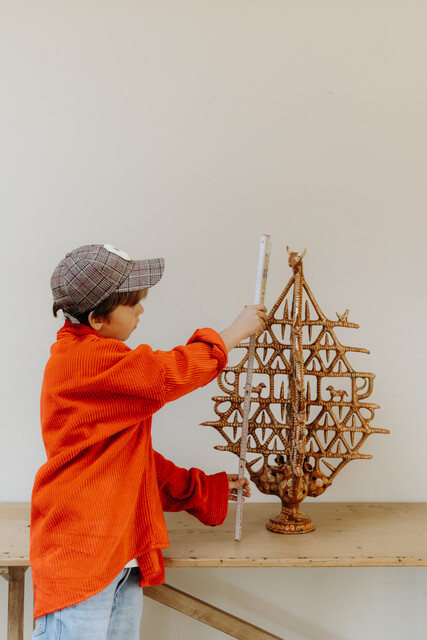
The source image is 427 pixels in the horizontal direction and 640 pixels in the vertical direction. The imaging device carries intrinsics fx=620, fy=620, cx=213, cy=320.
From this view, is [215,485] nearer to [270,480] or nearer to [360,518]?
[270,480]

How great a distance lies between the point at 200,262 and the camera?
6.18 ft

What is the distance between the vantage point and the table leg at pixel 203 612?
5.20ft

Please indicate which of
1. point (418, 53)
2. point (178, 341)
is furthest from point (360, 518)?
point (418, 53)

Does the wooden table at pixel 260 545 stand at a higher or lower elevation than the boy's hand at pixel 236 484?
lower

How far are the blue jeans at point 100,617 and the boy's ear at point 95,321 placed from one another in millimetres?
503

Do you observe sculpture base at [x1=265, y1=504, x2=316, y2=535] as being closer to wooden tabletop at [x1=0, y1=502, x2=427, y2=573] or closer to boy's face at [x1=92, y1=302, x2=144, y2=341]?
wooden tabletop at [x1=0, y1=502, x2=427, y2=573]

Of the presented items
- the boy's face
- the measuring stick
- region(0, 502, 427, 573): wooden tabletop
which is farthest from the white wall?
the boy's face

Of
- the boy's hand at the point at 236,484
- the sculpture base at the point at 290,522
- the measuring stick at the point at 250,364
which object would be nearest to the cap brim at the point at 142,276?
the measuring stick at the point at 250,364

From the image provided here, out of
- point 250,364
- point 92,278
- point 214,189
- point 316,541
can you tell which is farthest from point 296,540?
point 214,189

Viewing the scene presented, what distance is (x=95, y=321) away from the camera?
4.19ft

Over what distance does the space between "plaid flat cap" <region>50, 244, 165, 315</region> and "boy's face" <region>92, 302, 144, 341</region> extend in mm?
48

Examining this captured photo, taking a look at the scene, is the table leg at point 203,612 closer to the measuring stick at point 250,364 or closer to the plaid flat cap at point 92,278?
the measuring stick at point 250,364

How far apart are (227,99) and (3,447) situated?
125 centimetres

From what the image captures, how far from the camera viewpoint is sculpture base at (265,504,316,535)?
1.54 m
